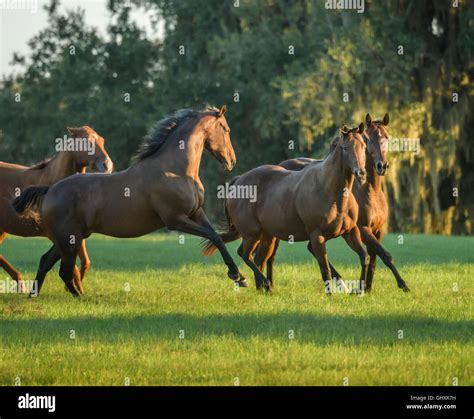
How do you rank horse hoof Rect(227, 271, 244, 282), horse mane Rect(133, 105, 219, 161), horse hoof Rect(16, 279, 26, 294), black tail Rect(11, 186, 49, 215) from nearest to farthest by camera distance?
horse hoof Rect(227, 271, 244, 282)
horse mane Rect(133, 105, 219, 161)
black tail Rect(11, 186, 49, 215)
horse hoof Rect(16, 279, 26, 294)

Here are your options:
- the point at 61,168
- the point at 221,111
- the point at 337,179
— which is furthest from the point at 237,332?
the point at 61,168

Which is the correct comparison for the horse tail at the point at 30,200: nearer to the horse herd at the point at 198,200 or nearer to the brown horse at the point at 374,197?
the horse herd at the point at 198,200

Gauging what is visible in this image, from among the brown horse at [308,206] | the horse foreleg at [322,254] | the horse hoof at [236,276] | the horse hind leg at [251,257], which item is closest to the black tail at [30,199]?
the brown horse at [308,206]

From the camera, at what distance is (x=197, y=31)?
4741 centimetres

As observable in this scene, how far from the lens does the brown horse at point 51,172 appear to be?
1509 centimetres

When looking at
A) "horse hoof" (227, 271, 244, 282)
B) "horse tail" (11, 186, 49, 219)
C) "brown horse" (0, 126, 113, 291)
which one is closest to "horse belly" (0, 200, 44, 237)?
"brown horse" (0, 126, 113, 291)

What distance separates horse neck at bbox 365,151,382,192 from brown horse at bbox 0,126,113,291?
12.1ft

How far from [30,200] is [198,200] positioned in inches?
90.3

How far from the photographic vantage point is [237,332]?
10.7 m

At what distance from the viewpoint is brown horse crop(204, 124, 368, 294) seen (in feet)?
42.8

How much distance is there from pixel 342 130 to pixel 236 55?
30.8 metres

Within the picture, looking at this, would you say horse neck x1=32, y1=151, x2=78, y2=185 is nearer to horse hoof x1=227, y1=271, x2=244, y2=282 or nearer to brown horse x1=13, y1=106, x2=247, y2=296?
brown horse x1=13, y1=106, x2=247, y2=296

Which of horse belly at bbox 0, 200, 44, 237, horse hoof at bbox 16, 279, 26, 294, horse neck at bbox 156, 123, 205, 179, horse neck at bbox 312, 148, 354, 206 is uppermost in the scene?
horse neck at bbox 156, 123, 205, 179

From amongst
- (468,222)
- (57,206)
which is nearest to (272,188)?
(57,206)
